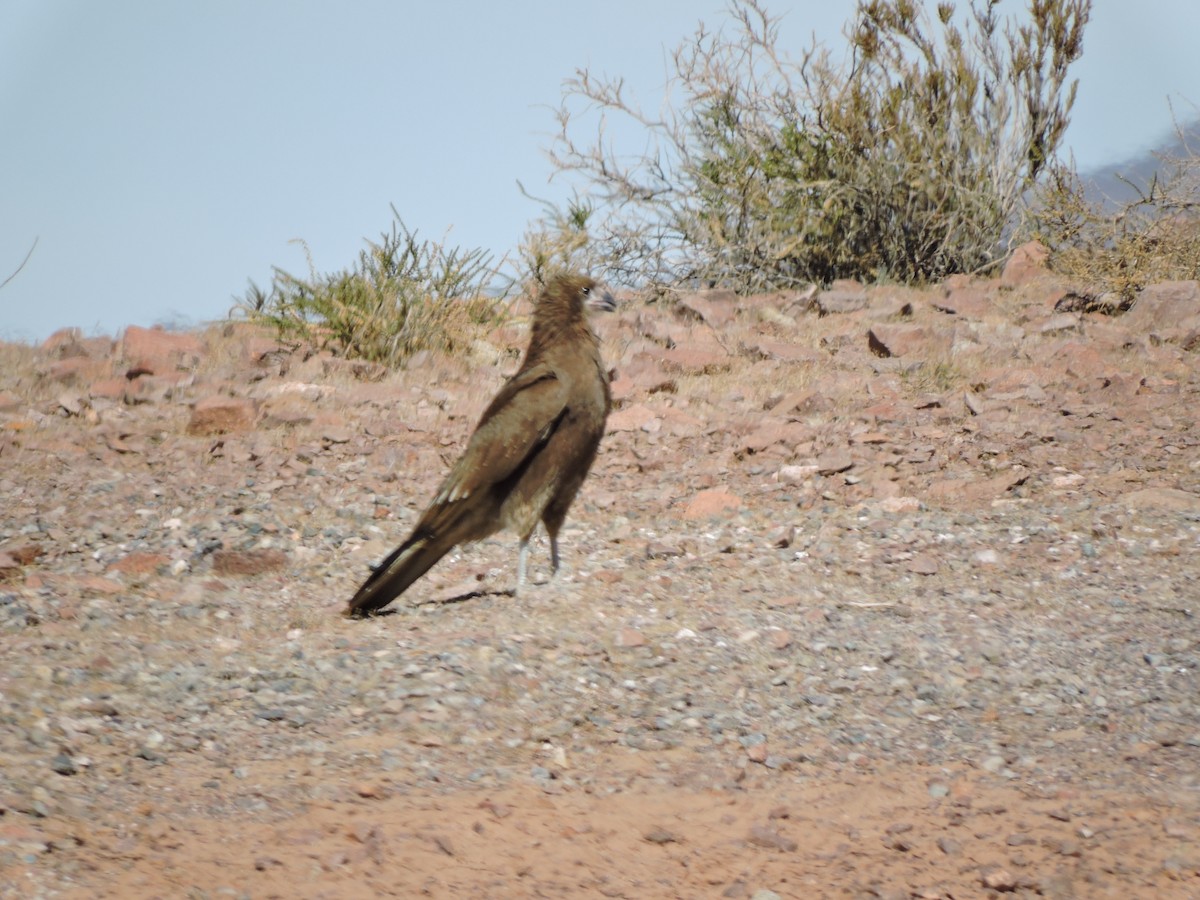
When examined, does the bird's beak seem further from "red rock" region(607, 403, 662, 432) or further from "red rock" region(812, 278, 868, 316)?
"red rock" region(812, 278, 868, 316)

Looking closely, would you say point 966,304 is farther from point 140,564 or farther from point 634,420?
point 140,564

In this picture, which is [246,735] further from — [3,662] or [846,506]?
[846,506]

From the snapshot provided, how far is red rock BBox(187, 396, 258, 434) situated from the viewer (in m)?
8.09

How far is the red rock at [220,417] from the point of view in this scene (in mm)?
8086

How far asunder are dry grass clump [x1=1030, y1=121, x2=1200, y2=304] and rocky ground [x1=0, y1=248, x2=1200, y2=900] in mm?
1872

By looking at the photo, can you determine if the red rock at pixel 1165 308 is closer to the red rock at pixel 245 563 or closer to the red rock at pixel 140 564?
the red rock at pixel 245 563

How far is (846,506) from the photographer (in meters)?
6.74

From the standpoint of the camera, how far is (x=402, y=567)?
15.9 ft

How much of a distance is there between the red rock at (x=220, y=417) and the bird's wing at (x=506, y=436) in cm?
353

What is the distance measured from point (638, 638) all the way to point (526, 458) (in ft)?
2.79

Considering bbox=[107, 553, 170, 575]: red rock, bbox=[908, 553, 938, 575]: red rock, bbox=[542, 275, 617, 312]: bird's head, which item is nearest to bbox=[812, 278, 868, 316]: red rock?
bbox=[908, 553, 938, 575]: red rock

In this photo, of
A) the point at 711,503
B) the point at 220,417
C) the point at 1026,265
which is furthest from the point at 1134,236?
the point at 220,417

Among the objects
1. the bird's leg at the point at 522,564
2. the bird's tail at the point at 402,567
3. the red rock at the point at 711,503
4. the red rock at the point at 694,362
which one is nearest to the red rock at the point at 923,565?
the red rock at the point at 711,503

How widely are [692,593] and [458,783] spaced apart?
2.00 m
